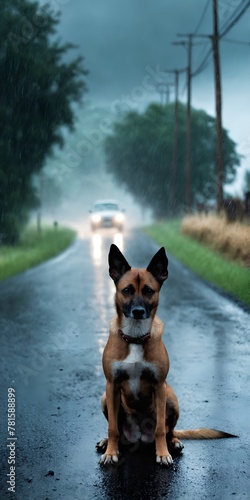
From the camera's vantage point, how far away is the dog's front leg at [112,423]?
480 cm

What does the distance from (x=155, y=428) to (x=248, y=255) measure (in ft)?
43.2

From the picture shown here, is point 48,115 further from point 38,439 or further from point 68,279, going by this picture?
point 38,439

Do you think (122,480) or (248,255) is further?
(248,255)

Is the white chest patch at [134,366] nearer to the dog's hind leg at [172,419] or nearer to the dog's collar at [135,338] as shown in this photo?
the dog's collar at [135,338]

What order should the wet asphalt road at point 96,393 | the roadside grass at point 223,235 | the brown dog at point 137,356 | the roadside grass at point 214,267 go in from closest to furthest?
the wet asphalt road at point 96,393 < the brown dog at point 137,356 < the roadside grass at point 214,267 < the roadside grass at point 223,235

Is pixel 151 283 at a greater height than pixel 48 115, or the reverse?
pixel 48 115

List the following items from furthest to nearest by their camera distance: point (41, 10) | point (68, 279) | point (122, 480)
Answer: point (41, 10) → point (68, 279) → point (122, 480)

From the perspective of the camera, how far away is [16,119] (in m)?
29.3

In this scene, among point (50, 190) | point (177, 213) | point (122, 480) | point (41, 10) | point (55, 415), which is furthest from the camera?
point (50, 190)

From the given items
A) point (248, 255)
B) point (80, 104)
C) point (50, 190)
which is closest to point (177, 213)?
point (80, 104)

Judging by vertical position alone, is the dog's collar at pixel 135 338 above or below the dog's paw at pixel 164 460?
above

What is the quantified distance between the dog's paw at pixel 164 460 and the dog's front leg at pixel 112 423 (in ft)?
0.91

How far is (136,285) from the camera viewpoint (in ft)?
15.3

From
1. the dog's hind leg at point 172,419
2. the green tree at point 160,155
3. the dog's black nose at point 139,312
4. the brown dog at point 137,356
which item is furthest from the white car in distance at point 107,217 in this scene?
the dog's black nose at point 139,312
